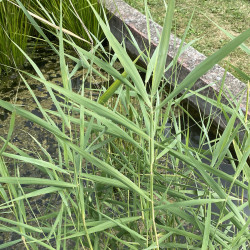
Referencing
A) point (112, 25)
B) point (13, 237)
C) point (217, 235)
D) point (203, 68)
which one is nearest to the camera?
point (203, 68)

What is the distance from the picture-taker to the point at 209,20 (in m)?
3.63

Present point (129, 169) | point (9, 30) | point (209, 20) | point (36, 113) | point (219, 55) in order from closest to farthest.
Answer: point (219, 55)
point (129, 169)
point (36, 113)
point (9, 30)
point (209, 20)

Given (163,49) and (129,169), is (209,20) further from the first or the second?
(163,49)

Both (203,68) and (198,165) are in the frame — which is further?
(198,165)

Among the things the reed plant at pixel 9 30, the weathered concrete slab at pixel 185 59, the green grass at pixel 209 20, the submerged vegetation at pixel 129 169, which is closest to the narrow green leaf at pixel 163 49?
the submerged vegetation at pixel 129 169

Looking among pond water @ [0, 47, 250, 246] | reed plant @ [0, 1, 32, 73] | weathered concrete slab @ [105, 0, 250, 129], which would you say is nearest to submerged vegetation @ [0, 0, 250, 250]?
pond water @ [0, 47, 250, 246]

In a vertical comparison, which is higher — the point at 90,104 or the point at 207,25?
the point at 90,104

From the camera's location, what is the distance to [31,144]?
2619mm

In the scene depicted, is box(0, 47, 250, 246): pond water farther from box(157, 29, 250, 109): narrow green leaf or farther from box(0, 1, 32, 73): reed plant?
box(157, 29, 250, 109): narrow green leaf

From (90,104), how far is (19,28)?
250 centimetres

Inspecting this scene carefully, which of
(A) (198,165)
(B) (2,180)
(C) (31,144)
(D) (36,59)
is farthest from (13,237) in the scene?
(D) (36,59)

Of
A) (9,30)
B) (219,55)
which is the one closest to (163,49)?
(219,55)

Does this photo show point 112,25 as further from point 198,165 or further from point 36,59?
point 198,165

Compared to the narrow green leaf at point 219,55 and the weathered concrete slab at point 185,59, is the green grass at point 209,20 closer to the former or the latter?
the weathered concrete slab at point 185,59
